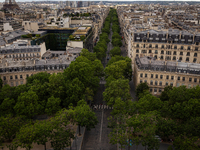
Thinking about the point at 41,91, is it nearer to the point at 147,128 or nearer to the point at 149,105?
the point at 149,105

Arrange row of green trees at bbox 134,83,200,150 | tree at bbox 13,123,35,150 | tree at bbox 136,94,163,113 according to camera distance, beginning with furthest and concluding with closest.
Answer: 1. tree at bbox 136,94,163,113
2. row of green trees at bbox 134,83,200,150
3. tree at bbox 13,123,35,150

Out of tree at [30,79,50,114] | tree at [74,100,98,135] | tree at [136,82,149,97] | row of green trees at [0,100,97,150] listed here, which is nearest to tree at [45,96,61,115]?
tree at [30,79,50,114]

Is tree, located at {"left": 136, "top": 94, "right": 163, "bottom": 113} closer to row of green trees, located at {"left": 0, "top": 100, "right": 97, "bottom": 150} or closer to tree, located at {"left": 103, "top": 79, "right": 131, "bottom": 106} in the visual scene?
tree, located at {"left": 103, "top": 79, "right": 131, "bottom": 106}

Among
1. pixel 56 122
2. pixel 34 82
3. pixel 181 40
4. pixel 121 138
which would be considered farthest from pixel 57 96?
pixel 181 40

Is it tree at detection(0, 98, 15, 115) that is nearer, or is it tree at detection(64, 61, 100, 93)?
tree at detection(0, 98, 15, 115)

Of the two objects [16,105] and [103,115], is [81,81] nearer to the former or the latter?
[103,115]

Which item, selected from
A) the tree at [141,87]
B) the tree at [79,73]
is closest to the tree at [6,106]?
the tree at [79,73]

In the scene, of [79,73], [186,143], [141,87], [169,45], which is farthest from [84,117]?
[169,45]
